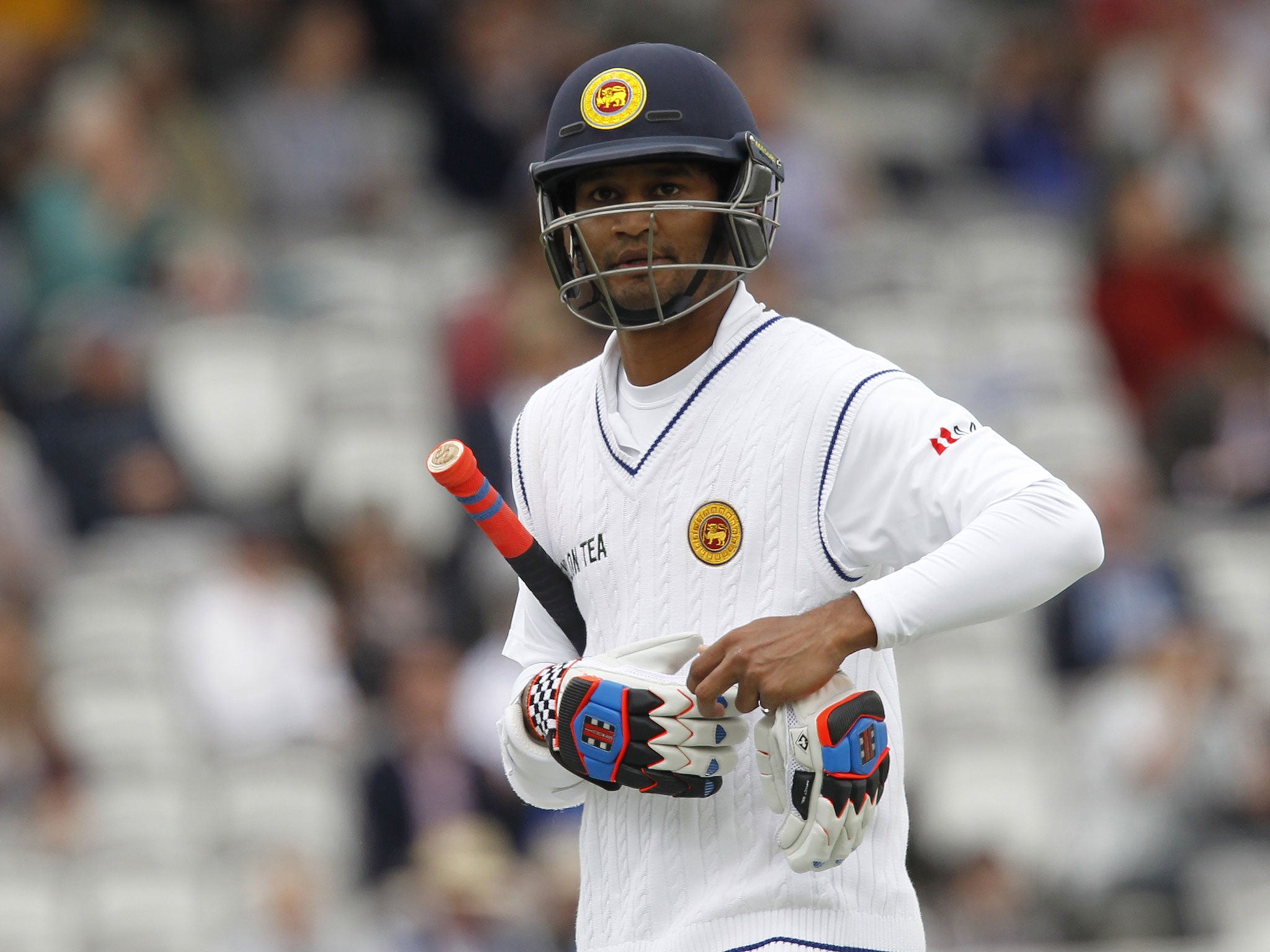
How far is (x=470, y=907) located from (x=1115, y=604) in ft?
10.6

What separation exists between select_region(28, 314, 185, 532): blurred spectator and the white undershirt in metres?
5.87

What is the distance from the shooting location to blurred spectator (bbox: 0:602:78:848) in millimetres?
7391

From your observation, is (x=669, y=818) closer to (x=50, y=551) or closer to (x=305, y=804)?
(x=305, y=804)

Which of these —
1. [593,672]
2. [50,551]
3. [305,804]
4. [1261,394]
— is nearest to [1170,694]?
[1261,394]

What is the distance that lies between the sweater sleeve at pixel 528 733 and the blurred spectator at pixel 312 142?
7.04 m

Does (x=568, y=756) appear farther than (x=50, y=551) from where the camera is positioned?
No

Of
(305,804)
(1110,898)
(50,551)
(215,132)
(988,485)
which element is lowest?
(1110,898)

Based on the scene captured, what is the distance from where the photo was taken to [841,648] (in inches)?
113

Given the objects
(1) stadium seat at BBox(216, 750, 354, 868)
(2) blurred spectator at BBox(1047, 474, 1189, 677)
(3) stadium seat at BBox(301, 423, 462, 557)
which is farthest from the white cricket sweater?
(2) blurred spectator at BBox(1047, 474, 1189, 677)

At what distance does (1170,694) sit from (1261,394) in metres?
2.13

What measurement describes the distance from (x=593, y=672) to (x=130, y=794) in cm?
503

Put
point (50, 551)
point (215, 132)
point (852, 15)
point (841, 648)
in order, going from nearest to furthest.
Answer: point (841, 648), point (50, 551), point (215, 132), point (852, 15)

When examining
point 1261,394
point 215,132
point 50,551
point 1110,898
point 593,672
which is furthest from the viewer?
point 215,132

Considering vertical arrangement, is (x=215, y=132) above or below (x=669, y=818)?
above
